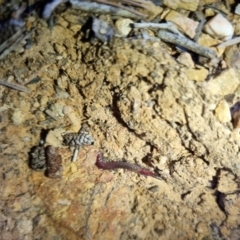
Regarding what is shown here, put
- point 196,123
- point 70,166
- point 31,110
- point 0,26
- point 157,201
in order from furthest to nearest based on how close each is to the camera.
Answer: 1. point 157,201
2. point 70,166
3. point 31,110
4. point 196,123
5. point 0,26

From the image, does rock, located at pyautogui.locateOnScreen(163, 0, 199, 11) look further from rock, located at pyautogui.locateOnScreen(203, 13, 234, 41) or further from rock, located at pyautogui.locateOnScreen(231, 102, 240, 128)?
rock, located at pyautogui.locateOnScreen(231, 102, 240, 128)

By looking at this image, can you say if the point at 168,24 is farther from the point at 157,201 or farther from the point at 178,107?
the point at 157,201

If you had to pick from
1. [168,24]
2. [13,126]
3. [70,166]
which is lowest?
[70,166]

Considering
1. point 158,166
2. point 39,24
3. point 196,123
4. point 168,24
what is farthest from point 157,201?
point 39,24

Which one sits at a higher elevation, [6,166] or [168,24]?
[168,24]

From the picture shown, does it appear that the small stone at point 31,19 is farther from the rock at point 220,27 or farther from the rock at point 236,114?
the rock at point 236,114

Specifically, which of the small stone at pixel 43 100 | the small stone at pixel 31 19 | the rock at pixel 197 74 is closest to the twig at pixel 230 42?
the rock at pixel 197 74

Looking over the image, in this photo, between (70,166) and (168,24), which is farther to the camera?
(70,166)
